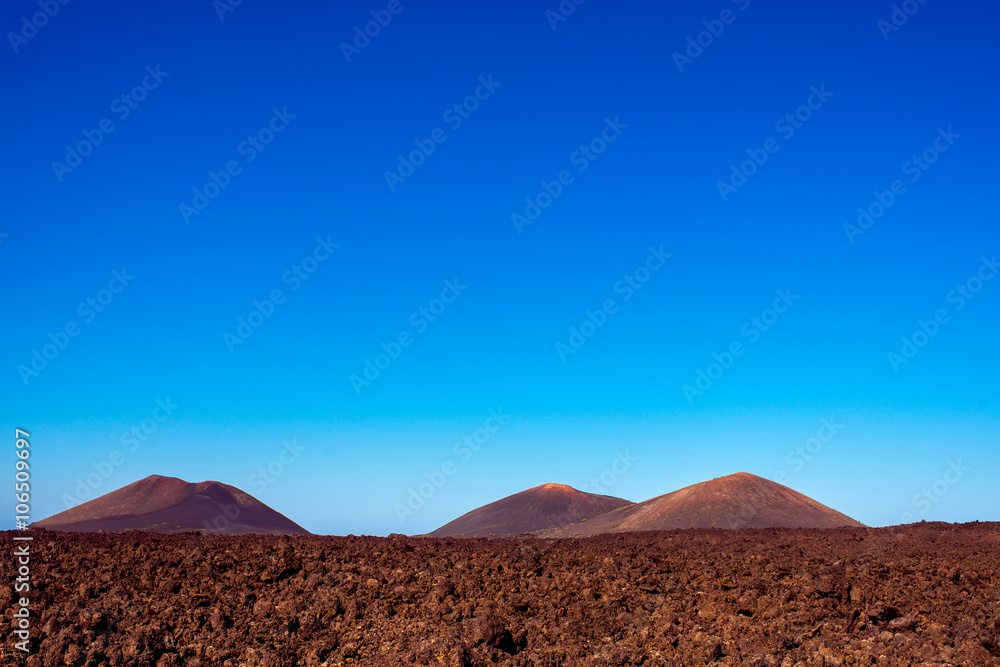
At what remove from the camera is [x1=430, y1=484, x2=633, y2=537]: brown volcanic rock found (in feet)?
251

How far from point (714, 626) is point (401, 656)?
5275 millimetres

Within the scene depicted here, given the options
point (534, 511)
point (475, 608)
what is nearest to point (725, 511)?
point (534, 511)

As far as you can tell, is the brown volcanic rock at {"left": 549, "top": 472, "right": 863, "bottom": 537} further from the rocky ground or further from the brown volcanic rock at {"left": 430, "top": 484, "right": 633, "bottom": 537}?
the rocky ground

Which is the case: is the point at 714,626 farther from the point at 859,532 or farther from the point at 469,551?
the point at 859,532

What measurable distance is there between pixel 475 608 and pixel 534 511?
68.5 m

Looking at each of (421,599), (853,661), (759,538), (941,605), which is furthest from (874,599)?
(759,538)

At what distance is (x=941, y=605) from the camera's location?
14594 mm

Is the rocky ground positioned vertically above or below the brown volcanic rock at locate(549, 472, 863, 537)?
below

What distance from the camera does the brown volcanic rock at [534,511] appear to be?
76.6m

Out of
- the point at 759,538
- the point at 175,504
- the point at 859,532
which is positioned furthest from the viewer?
the point at 175,504

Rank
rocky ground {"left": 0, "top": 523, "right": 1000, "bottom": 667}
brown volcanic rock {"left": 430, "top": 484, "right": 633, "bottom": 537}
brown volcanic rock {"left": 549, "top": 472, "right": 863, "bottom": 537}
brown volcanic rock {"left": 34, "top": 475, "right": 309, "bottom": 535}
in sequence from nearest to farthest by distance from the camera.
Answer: rocky ground {"left": 0, "top": 523, "right": 1000, "bottom": 667}, brown volcanic rock {"left": 549, "top": 472, "right": 863, "bottom": 537}, brown volcanic rock {"left": 34, "top": 475, "right": 309, "bottom": 535}, brown volcanic rock {"left": 430, "top": 484, "right": 633, "bottom": 537}

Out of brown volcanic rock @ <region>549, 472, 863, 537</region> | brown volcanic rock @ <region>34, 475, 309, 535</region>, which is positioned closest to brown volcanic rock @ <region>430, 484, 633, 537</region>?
brown volcanic rock @ <region>549, 472, 863, 537</region>

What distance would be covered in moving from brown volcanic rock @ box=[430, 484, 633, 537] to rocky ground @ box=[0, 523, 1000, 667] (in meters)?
58.0

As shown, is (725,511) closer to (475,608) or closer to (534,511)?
(534,511)
